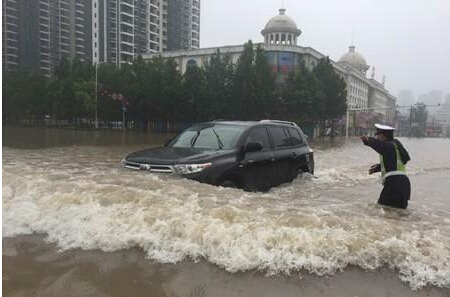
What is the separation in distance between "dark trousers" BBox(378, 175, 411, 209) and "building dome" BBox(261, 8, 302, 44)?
8366cm

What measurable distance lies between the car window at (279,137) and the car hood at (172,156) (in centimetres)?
188

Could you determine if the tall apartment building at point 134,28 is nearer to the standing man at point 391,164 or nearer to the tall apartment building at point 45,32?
the tall apartment building at point 45,32

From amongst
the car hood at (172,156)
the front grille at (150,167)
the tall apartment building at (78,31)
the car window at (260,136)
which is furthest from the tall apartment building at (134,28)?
the front grille at (150,167)

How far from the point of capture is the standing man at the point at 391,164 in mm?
6035

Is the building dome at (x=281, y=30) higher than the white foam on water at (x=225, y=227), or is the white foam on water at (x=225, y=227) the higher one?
the building dome at (x=281, y=30)

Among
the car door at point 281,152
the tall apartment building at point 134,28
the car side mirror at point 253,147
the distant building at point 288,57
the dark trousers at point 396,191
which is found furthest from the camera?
the tall apartment building at point 134,28

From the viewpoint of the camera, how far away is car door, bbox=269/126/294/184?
8469mm

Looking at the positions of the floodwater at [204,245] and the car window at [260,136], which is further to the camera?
the car window at [260,136]

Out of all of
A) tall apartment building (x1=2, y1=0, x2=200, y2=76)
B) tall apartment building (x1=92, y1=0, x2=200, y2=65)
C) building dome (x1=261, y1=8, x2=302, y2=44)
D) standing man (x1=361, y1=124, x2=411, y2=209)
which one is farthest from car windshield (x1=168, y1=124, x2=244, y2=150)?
tall apartment building (x1=2, y1=0, x2=200, y2=76)

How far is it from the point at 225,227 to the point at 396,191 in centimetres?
292

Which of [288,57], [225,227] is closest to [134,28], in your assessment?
[288,57]

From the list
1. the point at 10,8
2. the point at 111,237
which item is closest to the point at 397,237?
the point at 111,237

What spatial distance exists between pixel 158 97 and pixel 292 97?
1527 centimetres

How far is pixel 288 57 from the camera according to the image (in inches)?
2781
